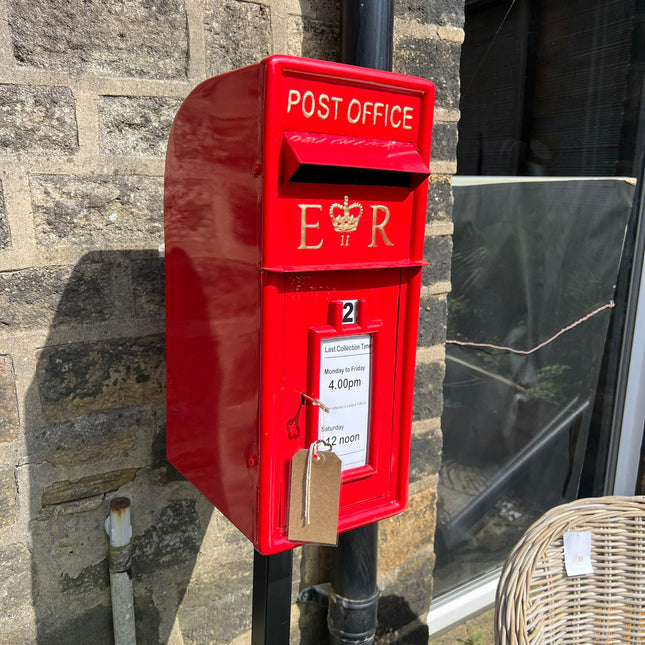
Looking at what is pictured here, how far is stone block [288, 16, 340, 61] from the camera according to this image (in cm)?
135

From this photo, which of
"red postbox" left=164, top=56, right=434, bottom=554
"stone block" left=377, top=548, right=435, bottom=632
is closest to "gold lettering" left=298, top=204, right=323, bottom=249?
"red postbox" left=164, top=56, right=434, bottom=554

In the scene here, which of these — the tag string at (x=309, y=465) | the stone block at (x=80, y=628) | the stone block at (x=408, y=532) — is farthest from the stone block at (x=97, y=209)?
the stone block at (x=408, y=532)

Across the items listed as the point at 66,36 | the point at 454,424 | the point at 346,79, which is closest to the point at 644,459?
the point at 454,424

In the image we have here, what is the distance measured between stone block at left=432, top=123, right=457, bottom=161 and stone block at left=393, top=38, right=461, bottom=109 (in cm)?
5

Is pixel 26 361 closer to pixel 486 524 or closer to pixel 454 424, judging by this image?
pixel 454 424

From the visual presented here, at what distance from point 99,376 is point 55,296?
0.19 metres

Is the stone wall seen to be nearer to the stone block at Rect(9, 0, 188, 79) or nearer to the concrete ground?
the stone block at Rect(9, 0, 188, 79)

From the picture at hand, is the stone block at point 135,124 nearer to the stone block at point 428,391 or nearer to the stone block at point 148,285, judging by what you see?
the stone block at point 148,285

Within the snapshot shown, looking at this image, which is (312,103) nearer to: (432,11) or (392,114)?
(392,114)

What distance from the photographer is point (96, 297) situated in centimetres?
121

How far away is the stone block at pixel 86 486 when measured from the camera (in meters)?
1.22

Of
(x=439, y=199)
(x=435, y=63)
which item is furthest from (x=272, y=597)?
(x=435, y=63)

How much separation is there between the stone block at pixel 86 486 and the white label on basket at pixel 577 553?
948 mm

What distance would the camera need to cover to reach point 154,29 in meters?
1.19
